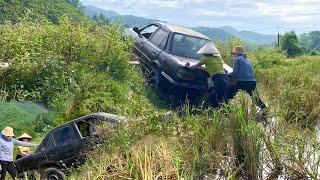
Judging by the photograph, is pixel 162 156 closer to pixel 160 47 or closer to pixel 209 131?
pixel 209 131

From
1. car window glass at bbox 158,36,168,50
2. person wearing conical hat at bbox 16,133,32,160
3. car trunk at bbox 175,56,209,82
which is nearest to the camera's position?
person wearing conical hat at bbox 16,133,32,160

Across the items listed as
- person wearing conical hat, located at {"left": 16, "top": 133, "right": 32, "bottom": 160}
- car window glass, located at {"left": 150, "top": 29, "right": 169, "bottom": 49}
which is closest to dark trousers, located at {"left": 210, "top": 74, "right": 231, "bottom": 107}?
car window glass, located at {"left": 150, "top": 29, "right": 169, "bottom": 49}

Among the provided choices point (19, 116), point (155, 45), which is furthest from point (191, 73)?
point (19, 116)

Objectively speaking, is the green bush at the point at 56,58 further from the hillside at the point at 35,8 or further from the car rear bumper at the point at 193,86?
the hillside at the point at 35,8

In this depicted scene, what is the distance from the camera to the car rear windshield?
11.3 meters

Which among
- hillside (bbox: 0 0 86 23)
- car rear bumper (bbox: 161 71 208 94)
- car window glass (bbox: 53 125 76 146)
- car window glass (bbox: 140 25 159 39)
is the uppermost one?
hillside (bbox: 0 0 86 23)

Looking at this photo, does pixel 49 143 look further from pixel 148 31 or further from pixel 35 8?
pixel 35 8

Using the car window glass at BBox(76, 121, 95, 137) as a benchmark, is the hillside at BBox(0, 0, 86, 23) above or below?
above

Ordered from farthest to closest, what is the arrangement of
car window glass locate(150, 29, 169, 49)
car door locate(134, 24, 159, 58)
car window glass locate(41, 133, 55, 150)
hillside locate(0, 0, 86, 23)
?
hillside locate(0, 0, 86, 23) → car door locate(134, 24, 159, 58) → car window glass locate(150, 29, 169, 49) → car window glass locate(41, 133, 55, 150)

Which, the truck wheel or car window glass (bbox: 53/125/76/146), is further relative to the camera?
car window glass (bbox: 53/125/76/146)

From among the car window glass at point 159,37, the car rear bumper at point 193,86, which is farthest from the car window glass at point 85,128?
the car window glass at point 159,37

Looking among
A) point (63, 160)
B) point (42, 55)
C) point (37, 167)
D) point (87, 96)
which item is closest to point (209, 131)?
point (63, 160)

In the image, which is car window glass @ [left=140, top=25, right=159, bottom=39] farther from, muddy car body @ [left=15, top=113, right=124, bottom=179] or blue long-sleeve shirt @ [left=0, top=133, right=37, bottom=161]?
blue long-sleeve shirt @ [left=0, top=133, right=37, bottom=161]

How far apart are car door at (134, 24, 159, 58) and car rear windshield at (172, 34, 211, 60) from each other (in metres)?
1.18
